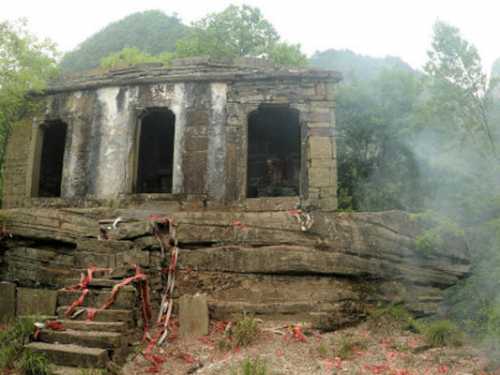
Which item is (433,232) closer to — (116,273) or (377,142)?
(116,273)

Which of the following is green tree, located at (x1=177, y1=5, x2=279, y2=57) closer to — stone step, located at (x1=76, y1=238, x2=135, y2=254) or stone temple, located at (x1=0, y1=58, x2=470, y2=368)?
stone temple, located at (x1=0, y1=58, x2=470, y2=368)

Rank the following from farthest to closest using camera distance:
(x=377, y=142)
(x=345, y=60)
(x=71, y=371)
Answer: (x=345, y=60), (x=377, y=142), (x=71, y=371)

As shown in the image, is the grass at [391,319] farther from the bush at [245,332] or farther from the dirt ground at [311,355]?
the bush at [245,332]

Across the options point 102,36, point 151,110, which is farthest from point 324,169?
point 102,36

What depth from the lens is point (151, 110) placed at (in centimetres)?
1088

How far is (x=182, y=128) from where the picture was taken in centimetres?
1039

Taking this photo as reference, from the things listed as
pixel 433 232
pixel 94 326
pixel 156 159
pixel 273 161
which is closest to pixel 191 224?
pixel 94 326

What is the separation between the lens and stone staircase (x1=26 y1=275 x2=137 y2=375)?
4.84 metres

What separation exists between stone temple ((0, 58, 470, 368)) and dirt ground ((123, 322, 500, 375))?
39 cm

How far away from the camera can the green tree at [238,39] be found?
20.9 meters

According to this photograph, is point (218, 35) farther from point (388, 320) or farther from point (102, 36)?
point (102, 36)

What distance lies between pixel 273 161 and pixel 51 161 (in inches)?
256

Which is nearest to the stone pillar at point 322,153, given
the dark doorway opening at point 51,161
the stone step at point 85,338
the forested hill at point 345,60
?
the stone step at point 85,338

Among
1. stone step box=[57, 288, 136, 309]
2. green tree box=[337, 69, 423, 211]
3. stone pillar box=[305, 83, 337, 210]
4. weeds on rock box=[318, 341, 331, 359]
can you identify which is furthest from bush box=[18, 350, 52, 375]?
green tree box=[337, 69, 423, 211]
